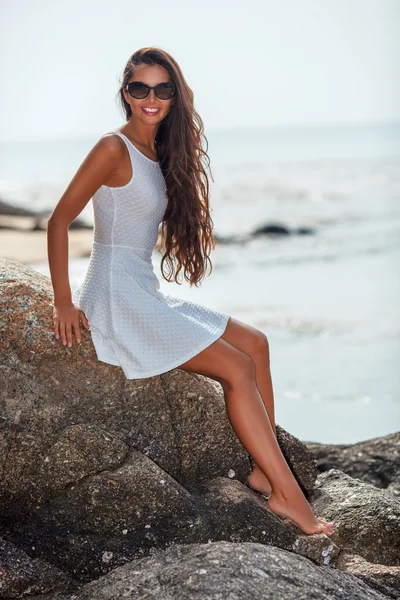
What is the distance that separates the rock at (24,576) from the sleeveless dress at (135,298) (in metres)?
0.96

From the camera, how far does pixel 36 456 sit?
3.59m

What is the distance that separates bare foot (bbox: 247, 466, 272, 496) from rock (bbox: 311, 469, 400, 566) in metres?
0.36

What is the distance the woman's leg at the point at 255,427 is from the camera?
3.80 meters

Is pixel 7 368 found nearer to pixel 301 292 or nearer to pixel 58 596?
pixel 58 596

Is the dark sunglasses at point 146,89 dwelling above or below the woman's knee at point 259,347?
above

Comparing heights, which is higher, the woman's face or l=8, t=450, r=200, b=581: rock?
the woman's face

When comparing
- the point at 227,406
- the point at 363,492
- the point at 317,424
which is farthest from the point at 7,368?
the point at 317,424

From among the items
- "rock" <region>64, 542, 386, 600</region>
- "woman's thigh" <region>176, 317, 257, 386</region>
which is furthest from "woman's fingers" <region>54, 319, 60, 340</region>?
"rock" <region>64, 542, 386, 600</region>

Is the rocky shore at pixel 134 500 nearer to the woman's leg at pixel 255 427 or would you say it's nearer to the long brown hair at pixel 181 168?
the woman's leg at pixel 255 427

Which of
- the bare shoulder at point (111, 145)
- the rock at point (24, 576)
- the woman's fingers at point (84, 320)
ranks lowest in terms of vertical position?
the rock at point (24, 576)

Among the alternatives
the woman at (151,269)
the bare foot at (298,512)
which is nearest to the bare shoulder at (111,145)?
the woman at (151,269)

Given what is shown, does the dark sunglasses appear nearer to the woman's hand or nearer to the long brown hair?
the long brown hair

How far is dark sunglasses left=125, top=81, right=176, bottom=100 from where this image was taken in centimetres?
412

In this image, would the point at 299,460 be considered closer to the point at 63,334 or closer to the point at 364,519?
the point at 364,519
